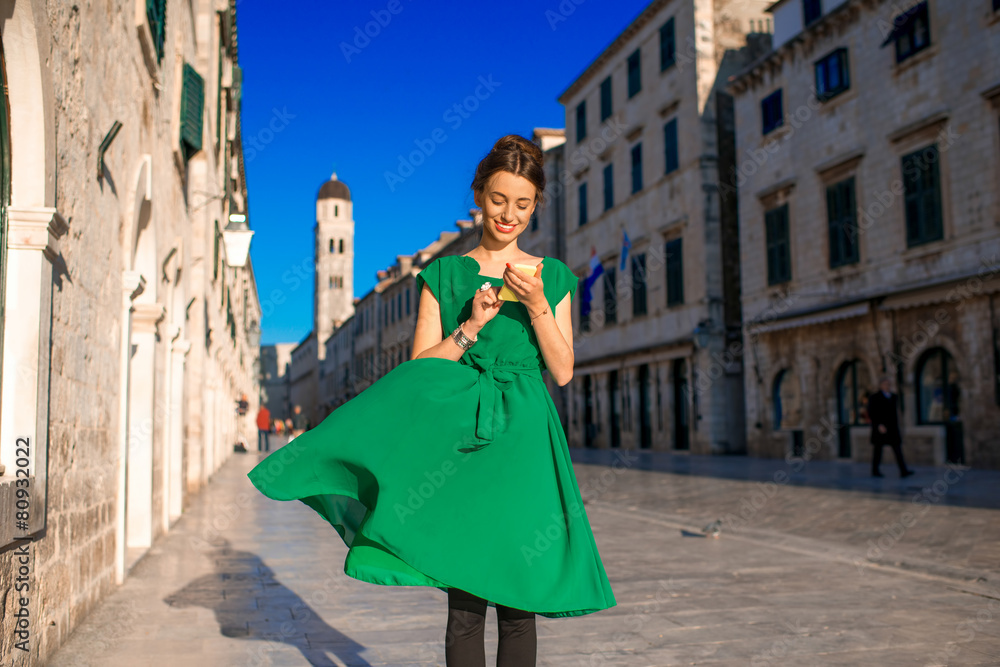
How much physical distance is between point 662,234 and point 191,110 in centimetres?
1841

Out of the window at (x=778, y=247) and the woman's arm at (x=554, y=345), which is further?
the window at (x=778, y=247)

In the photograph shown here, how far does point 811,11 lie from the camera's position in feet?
70.3

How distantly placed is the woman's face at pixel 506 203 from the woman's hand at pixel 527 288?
0.26 metres

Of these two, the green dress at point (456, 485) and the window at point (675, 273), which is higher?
the window at point (675, 273)

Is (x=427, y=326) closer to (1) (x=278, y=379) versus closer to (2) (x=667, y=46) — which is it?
(2) (x=667, y=46)

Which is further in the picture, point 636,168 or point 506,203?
point 636,168

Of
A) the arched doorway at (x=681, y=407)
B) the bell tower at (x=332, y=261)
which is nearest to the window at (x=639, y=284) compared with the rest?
the arched doorway at (x=681, y=407)

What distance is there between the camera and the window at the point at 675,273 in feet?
83.6

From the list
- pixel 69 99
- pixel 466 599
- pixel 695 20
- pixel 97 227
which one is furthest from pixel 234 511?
pixel 695 20

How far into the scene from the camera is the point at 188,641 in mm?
4219

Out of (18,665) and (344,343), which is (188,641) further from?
(344,343)

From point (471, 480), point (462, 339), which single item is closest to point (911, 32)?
point (462, 339)

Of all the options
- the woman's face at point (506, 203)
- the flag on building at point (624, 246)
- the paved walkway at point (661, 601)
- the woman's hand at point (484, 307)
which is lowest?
the paved walkway at point (661, 601)

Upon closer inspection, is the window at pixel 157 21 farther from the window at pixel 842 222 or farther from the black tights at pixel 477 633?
the window at pixel 842 222
